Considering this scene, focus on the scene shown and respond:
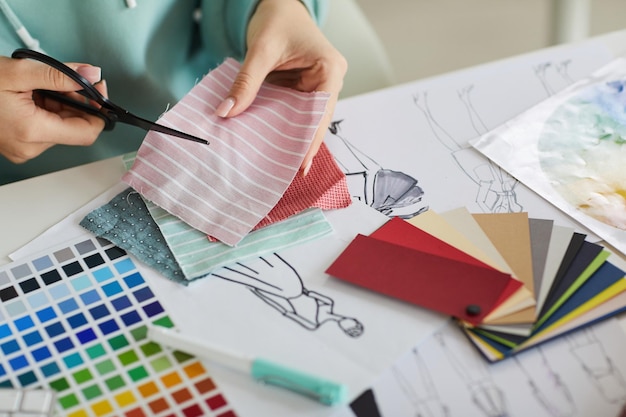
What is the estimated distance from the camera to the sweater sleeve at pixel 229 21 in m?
0.83

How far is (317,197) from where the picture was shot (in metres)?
0.63

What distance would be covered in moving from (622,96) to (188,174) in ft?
1.49

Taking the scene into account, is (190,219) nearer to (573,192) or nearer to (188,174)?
(188,174)

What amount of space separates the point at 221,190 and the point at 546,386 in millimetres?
314

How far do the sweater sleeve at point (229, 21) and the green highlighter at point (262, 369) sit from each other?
43cm

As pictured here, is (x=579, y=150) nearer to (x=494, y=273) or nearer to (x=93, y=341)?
(x=494, y=273)

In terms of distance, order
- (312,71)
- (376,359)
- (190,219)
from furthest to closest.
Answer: (312,71) → (190,219) → (376,359)

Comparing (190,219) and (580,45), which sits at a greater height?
(580,45)

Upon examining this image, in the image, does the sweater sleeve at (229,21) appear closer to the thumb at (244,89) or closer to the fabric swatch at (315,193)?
the thumb at (244,89)

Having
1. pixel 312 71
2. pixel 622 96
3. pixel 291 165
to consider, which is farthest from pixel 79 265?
pixel 622 96

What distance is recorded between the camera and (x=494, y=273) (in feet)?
1.77

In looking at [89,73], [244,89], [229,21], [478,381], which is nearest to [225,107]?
[244,89]

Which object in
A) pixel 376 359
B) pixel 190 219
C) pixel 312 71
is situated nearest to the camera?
pixel 376 359

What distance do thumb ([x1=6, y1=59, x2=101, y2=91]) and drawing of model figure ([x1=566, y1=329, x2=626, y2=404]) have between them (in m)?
0.48
